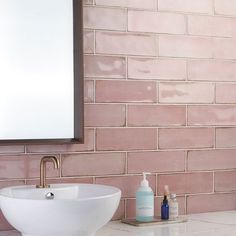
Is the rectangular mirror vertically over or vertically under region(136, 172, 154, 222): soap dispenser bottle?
over

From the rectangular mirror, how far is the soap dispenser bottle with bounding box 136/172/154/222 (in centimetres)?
32

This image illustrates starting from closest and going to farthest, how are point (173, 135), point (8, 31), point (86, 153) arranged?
point (8, 31)
point (86, 153)
point (173, 135)

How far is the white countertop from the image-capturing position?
2.00 m

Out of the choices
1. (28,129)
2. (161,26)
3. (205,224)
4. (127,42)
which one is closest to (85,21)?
(127,42)

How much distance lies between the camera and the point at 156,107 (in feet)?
7.69

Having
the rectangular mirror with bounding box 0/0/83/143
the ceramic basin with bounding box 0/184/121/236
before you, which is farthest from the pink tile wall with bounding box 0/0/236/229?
the ceramic basin with bounding box 0/184/121/236

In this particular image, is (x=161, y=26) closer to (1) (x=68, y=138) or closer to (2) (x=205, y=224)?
(1) (x=68, y=138)

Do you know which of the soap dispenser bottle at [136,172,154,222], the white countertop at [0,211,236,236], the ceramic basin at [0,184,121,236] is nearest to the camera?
the ceramic basin at [0,184,121,236]

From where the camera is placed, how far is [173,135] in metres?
2.38

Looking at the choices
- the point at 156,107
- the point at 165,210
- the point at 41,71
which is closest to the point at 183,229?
the point at 165,210

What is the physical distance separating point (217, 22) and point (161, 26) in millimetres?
289

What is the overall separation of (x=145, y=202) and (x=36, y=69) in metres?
0.68

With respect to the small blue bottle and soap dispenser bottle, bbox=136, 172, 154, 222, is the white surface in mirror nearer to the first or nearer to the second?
soap dispenser bottle, bbox=136, 172, 154, 222

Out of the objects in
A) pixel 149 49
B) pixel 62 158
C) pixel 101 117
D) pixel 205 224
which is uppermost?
pixel 149 49
